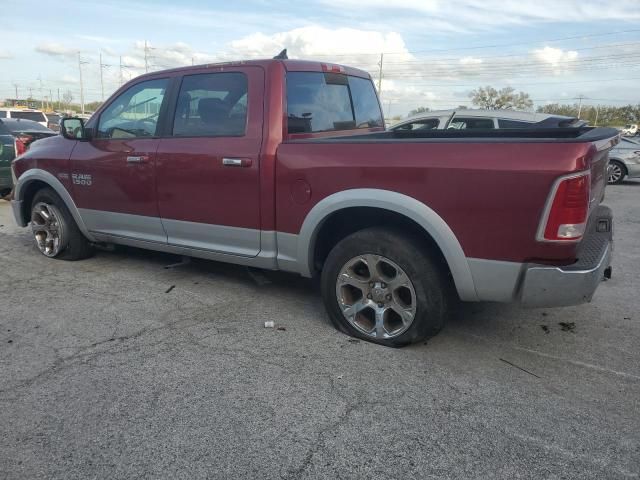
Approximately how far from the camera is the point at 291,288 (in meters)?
4.76

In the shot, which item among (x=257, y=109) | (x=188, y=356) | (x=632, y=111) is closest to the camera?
(x=188, y=356)

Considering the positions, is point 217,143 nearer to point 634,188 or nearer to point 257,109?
point 257,109

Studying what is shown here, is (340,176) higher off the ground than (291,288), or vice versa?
(340,176)

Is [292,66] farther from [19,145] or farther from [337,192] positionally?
[19,145]

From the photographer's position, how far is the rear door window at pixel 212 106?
3967mm

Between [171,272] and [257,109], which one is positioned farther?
[171,272]

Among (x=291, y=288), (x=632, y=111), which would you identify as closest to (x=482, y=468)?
(x=291, y=288)

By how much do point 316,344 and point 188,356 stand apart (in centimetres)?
85

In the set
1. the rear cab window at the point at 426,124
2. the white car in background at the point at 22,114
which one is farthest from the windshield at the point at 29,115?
the rear cab window at the point at 426,124

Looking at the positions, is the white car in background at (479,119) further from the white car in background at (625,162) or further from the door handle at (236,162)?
the white car in background at (625,162)

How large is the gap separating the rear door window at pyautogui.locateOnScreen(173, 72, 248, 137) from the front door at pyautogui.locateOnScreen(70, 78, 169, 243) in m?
0.26

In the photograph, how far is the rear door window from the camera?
156 inches

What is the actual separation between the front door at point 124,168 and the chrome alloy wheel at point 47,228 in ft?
1.60

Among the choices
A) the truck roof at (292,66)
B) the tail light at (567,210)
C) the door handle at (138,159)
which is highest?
the truck roof at (292,66)
